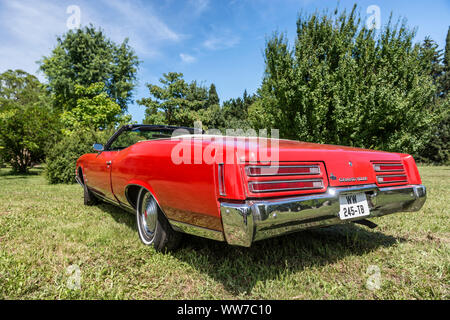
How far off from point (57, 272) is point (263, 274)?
63.8 inches

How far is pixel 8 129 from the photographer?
551 inches

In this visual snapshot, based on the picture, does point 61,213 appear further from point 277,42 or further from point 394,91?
point 394,91

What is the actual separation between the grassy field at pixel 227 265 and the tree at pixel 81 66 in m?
23.7

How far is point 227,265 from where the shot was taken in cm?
218

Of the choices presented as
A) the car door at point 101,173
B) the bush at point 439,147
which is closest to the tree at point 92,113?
the car door at point 101,173

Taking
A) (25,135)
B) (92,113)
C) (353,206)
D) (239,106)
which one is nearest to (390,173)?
(353,206)

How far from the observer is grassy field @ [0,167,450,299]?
179 centimetres

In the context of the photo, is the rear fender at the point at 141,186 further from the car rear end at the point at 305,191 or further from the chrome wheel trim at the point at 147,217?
the car rear end at the point at 305,191

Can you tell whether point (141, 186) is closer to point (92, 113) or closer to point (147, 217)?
point (147, 217)

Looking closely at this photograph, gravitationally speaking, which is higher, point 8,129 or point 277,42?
point 277,42

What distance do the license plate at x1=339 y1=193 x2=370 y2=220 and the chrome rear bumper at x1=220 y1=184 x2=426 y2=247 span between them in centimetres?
4

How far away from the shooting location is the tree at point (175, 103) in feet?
92.7
